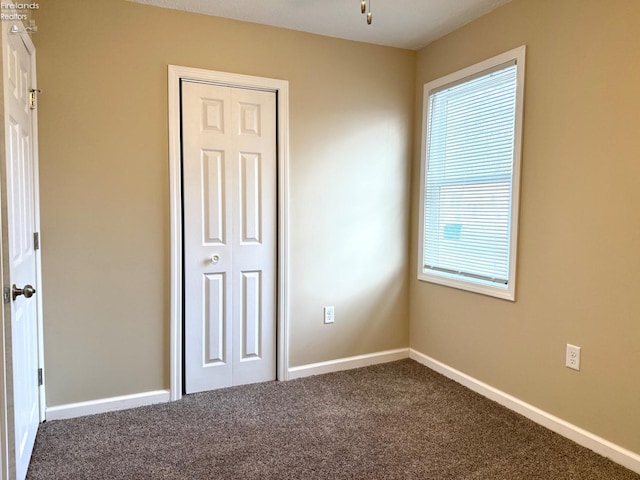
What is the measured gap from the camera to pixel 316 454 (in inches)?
83.9

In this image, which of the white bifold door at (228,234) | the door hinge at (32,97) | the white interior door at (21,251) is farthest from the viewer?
the white bifold door at (228,234)

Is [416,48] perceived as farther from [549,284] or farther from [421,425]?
[421,425]

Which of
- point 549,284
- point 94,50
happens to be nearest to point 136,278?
point 94,50

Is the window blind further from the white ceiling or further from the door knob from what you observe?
the door knob

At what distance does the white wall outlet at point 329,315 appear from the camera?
3.19 metres

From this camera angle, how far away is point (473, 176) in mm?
2869

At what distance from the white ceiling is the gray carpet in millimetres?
2441

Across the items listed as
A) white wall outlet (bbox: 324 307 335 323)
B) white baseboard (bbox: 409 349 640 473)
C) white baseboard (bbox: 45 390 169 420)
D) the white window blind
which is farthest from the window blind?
white baseboard (bbox: 45 390 169 420)

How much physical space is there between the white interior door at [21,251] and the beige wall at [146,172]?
172 millimetres

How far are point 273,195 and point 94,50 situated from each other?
52.8 inches

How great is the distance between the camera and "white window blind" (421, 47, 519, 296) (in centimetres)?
263

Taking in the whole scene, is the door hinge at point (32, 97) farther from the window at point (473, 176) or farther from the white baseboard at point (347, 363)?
the window at point (473, 176)

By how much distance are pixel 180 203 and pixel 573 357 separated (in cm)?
242

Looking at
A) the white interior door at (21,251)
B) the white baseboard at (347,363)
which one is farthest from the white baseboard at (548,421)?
the white interior door at (21,251)
